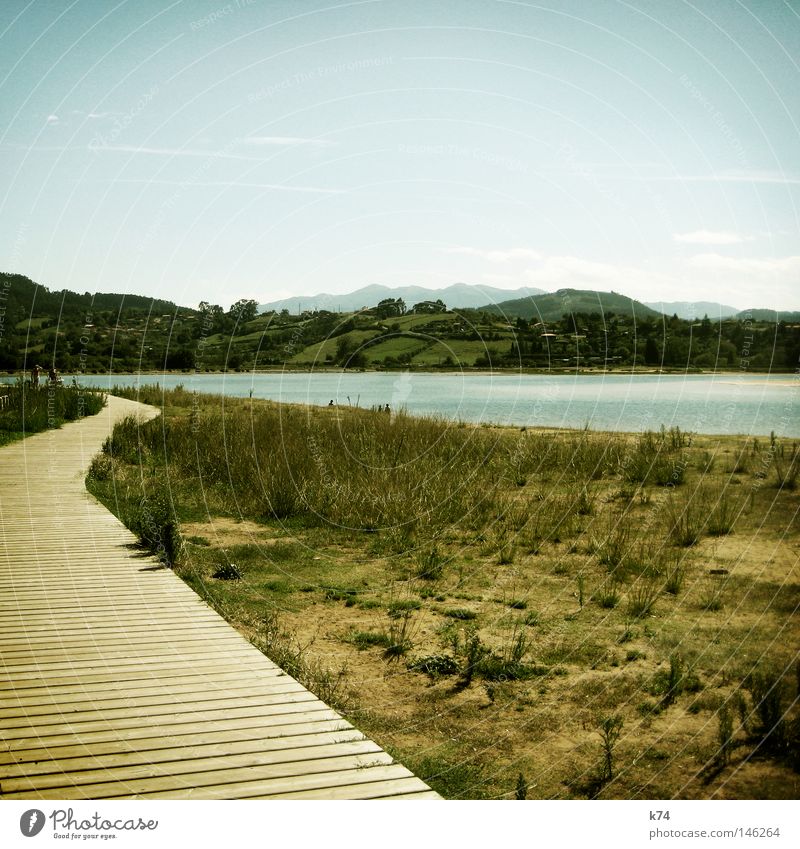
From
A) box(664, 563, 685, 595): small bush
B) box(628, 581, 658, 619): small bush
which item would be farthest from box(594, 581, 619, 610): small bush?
box(664, 563, 685, 595): small bush

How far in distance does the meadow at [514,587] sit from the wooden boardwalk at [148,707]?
74 cm

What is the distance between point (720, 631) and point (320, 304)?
922 centimetres

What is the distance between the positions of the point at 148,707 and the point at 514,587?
16.6ft

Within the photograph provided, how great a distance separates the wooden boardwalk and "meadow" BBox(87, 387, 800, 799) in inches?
29.1

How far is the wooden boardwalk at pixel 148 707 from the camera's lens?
3.61 meters

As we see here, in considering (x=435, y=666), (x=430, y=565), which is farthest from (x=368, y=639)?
(x=430, y=565)

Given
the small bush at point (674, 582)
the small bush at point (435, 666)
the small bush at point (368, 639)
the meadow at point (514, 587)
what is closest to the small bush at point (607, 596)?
the meadow at point (514, 587)

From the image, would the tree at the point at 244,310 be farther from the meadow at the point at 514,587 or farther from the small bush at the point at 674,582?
the small bush at the point at 674,582

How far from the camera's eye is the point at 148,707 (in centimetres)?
441

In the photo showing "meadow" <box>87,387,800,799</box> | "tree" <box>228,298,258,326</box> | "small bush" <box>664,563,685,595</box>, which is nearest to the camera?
"meadow" <box>87,387,800,799</box>

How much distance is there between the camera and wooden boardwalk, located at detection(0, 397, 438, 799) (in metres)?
3.61

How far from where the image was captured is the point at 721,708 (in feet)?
17.7

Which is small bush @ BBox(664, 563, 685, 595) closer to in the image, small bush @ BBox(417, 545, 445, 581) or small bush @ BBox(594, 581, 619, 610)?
small bush @ BBox(594, 581, 619, 610)
